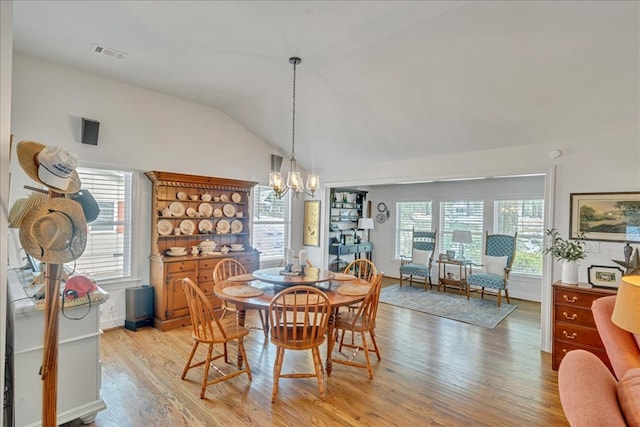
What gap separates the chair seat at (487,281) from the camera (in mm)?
5404

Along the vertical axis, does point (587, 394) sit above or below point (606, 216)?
below

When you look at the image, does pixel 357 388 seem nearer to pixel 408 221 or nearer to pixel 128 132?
pixel 128 132

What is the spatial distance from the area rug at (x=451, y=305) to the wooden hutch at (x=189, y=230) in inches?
104

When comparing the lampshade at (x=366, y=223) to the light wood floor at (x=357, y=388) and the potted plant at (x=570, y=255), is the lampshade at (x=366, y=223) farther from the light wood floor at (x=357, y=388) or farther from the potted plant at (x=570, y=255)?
the potted plant at (x=570, y=255)

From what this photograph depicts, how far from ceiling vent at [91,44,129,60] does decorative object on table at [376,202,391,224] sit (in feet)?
19.7

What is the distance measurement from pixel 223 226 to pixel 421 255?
407 centimetres

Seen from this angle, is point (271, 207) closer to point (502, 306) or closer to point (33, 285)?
point (33, 285)

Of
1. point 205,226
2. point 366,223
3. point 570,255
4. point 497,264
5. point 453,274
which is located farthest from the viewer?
point 366,223

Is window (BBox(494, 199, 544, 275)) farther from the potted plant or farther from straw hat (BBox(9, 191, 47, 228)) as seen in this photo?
straw hat (BBox(9, 191, 47, 228))

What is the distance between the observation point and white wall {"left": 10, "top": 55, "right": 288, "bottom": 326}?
3531 millimetres

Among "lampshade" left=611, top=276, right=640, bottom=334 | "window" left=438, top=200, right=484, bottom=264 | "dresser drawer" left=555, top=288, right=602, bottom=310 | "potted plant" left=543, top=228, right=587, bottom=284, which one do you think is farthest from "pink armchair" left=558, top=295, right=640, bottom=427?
"window" left=438, top=200, right=484, bottom=264

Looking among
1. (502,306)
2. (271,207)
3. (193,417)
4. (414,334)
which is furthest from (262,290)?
(502,306)

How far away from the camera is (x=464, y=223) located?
670cm

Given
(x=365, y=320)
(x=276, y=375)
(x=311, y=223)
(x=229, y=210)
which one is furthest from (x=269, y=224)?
(x=276, y=375)
